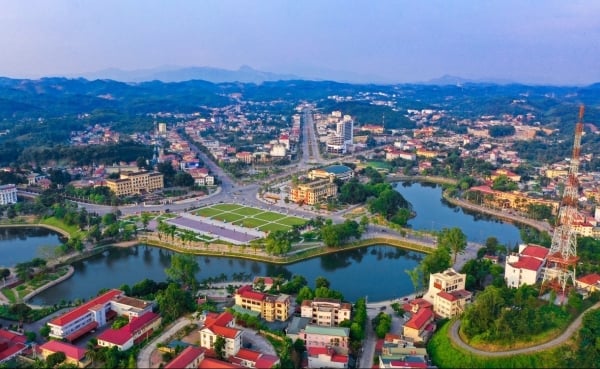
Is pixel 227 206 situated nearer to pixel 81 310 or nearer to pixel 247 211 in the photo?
pixel 247 211

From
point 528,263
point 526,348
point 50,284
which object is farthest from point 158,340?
point 528,263

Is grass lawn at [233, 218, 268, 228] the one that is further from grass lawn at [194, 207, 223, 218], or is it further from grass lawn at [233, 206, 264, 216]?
grass lawn at [194, 207, 223, 218]

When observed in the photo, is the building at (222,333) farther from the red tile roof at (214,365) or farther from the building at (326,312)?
the building at (326,312)

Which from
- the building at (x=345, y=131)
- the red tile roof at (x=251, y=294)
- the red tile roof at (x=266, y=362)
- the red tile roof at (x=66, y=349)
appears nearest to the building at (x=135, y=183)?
the red tile roof at (x=251, y=294)

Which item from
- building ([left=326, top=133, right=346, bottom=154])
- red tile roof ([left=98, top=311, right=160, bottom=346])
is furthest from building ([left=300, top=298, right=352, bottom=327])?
building ([left=326, top=133, right=346, bottom=154])

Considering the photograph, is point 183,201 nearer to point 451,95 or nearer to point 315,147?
point 315,147

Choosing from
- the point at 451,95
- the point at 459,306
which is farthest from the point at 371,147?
the point at 451,95
